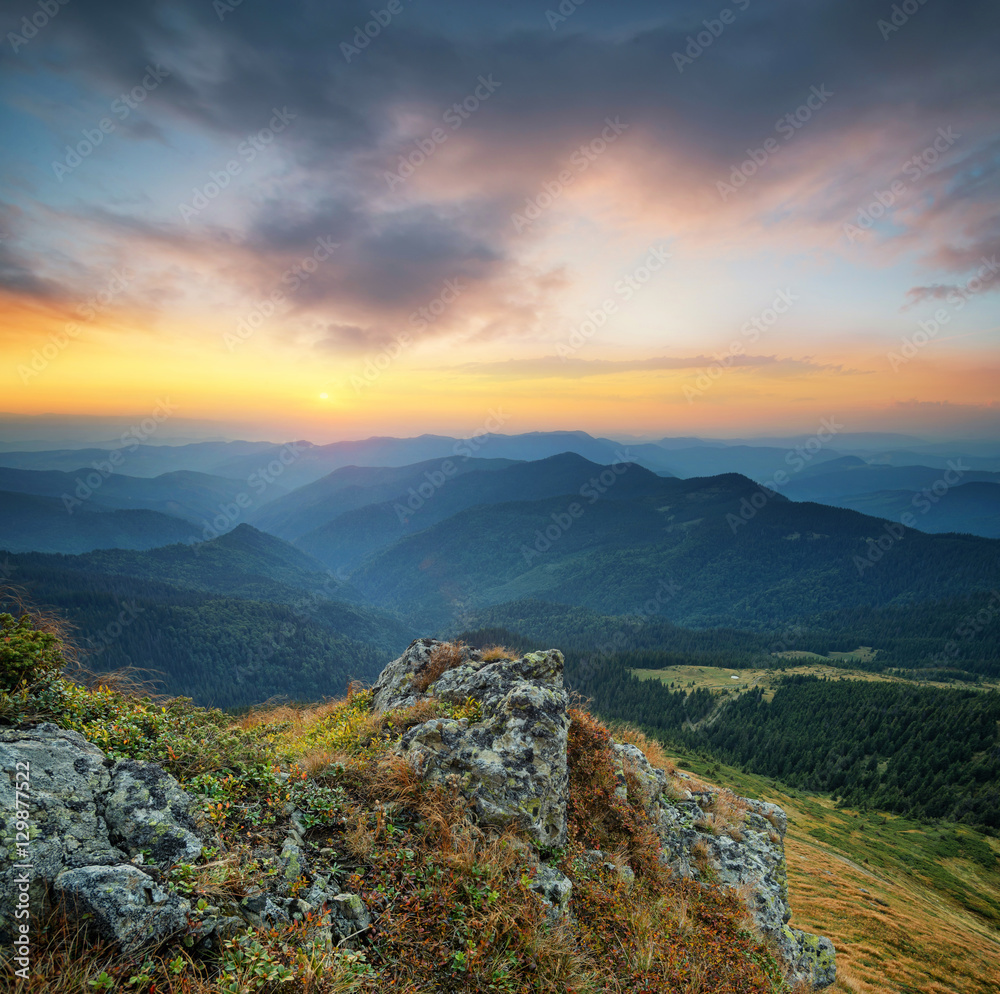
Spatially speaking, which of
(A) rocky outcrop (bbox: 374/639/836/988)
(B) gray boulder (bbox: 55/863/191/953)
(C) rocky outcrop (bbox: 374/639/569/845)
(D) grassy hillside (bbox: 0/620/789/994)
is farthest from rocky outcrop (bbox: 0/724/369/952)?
(A) rocky outcrop (bbox: 374/639/836/988)

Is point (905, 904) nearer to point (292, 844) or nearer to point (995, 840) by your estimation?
point (292, 844)

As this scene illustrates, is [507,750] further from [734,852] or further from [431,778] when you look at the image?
[734,852]

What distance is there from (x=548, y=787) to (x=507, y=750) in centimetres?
113

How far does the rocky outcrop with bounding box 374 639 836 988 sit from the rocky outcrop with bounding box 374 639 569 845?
0.07ft

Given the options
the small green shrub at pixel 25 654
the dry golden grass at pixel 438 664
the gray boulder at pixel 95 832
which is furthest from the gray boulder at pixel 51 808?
the dry golden grass at pixel 438 664

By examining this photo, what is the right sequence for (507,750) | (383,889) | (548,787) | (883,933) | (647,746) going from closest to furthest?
1. (383,889)
2. (548,787)
3. (507,750)
4. (647,746)
5. (883,933)

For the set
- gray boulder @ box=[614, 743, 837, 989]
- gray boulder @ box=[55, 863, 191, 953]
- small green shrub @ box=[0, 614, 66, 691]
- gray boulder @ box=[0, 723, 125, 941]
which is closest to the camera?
gray boulder @ box=[55, 863, 191, 953]

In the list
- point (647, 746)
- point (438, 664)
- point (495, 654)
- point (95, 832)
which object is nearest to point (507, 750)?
point (495, 654)

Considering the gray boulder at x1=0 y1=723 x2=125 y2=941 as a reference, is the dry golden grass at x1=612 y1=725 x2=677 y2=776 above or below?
below

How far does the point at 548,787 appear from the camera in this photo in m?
9.32

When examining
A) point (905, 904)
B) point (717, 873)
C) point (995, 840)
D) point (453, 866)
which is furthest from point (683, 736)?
point (453, 866)

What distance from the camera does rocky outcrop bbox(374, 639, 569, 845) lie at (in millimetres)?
8695

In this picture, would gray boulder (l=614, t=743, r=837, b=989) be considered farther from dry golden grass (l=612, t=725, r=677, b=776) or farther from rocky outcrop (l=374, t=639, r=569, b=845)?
rocky outcrop (l=374, t=639, r=569, b=845)

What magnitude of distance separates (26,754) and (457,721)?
723 centimetres
